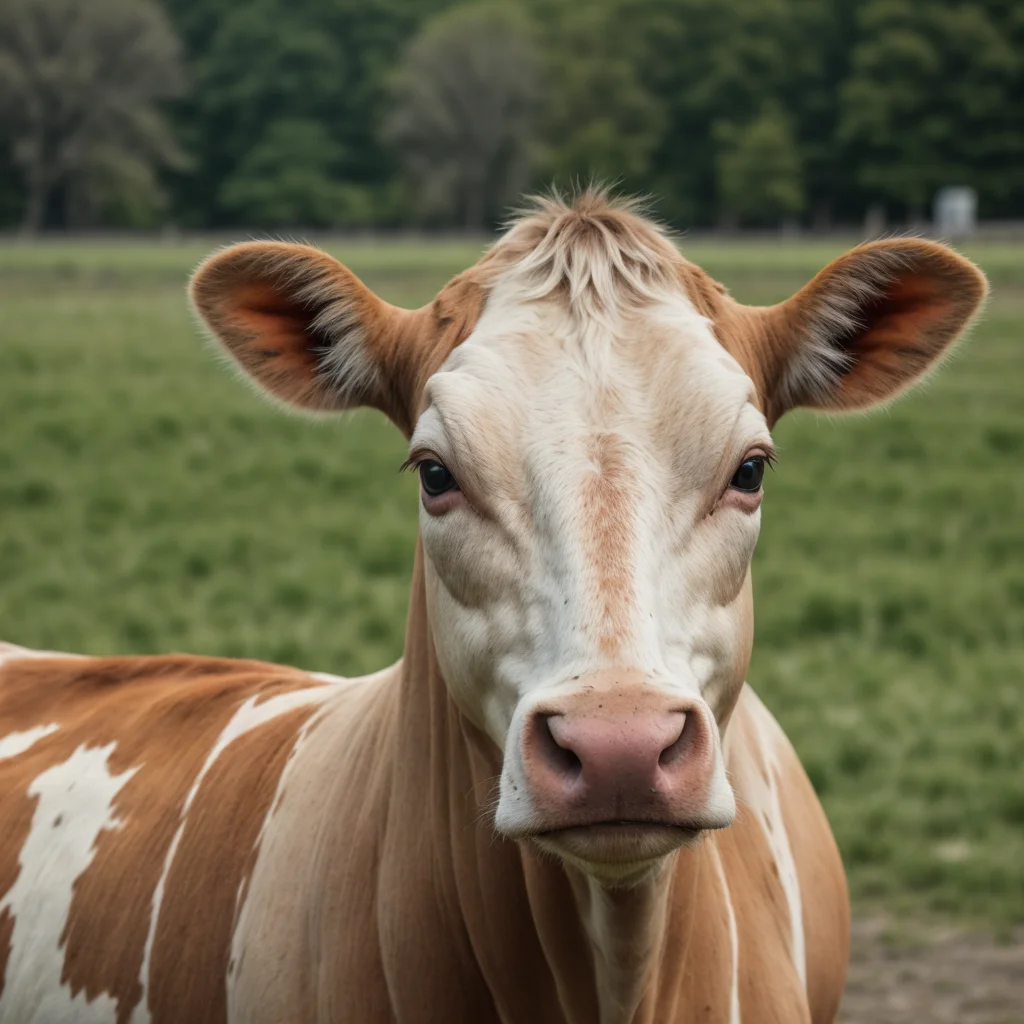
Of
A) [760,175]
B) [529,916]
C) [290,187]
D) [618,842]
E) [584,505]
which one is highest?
[760,175]

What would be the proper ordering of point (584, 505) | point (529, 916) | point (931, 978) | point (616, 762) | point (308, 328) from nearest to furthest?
1. point (616, 762)
2. point (584, 505)
3. point (529, 916)
4. point (308, 328)
5. point (931, 978)

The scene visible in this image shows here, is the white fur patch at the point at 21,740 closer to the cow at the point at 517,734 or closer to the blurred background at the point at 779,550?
the cow at the point at 517,734

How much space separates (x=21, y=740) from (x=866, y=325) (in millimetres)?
2157

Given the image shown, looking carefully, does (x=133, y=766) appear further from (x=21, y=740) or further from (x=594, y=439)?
(x=594, y=439)

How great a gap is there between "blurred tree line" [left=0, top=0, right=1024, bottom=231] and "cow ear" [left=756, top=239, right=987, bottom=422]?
66253 millimetres

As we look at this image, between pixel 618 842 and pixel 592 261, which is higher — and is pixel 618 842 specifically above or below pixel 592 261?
below

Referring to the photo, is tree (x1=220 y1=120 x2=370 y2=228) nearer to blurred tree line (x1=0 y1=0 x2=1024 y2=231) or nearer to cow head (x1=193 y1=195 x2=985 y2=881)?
blurred tree line (x1=0 y1=0 x2=1024 y2=231)

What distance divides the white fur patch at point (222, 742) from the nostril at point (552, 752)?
3.98 feet

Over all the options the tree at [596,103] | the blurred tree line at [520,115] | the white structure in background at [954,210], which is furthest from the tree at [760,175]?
the white structure in background at [954,210]

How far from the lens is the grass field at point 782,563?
6.68m

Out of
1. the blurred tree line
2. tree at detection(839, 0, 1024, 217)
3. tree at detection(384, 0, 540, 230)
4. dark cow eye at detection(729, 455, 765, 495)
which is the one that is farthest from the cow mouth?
tree at detection(839, 0, 1024, 217)

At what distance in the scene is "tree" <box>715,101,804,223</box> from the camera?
236ft

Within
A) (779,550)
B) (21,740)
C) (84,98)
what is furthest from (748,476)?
(84,98)

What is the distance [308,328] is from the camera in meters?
2.78
